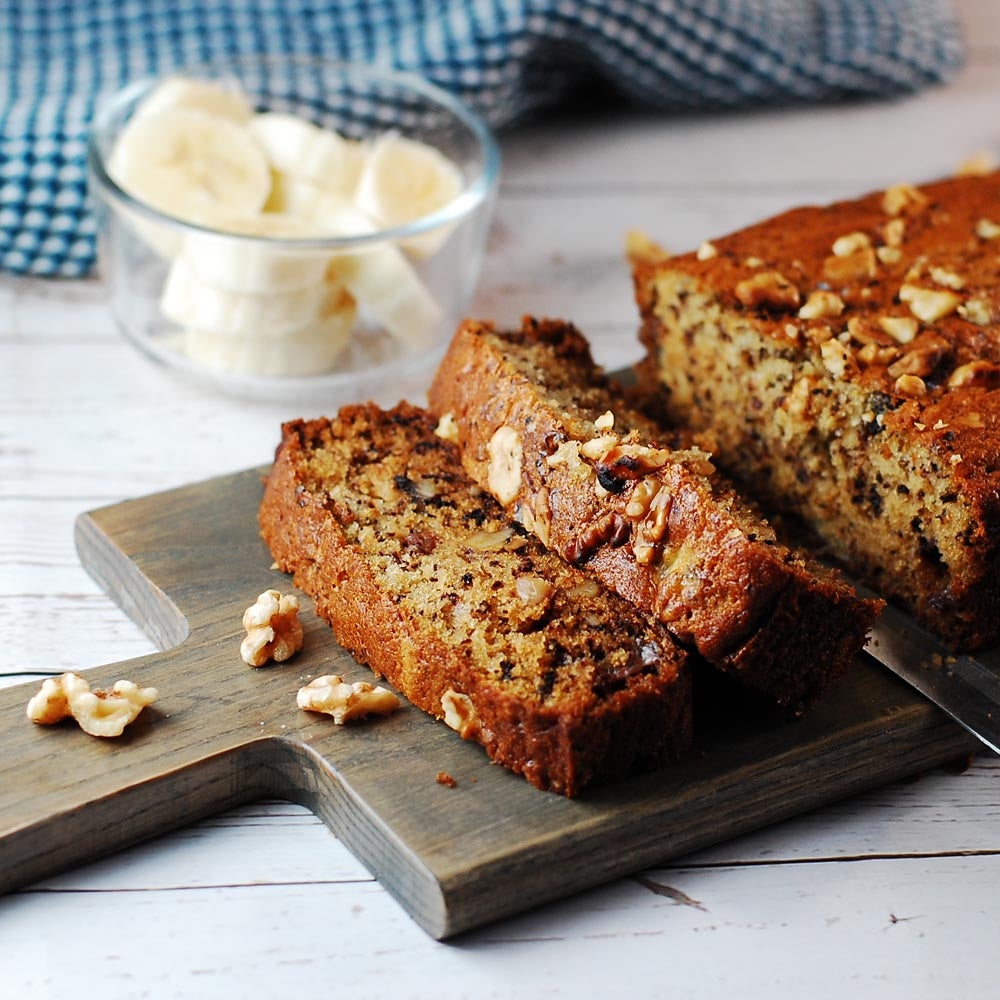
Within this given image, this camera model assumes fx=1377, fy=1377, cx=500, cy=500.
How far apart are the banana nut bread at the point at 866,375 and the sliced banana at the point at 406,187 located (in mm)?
774

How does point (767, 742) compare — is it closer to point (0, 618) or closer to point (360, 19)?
point (0, 618)

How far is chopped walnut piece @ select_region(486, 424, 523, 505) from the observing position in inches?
104

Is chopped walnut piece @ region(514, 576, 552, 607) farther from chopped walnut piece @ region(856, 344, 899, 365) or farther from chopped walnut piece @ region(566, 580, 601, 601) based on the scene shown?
chopped walnut piece @ region(856, 344, 899, 365)

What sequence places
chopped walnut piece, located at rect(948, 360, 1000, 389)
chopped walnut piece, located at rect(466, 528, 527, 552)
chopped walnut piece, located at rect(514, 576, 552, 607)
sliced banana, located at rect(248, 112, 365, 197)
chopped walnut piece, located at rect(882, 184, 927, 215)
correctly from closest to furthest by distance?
chopped walnut piece, located at rect(514, 576, 552, 607) → chopped walnut piece, located at rect(466, 528, 527, 552) → chopped walnut piece, located at rect(948, 360, 1000, 389) → chopped walnut piece, located at rect(882, 184, 927, 215) → sliced banana, located at rect(248, 112, 365, 197)

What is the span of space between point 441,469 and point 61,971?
3.92 feet

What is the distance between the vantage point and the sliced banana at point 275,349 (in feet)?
11.4

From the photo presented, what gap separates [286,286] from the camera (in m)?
3.37

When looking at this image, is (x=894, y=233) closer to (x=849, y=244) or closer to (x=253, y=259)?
(x=849, y=244)

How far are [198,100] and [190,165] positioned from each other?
24 centimetres

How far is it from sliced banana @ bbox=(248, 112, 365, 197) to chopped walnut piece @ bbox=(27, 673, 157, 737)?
1.82 meters

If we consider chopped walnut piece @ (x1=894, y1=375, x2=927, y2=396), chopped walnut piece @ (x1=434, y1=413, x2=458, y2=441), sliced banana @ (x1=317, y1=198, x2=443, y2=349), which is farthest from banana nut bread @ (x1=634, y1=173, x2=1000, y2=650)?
sliced banana @ (x1=317, y1=198, x2=443, y2=349)

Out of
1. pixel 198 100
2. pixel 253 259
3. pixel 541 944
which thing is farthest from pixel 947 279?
pixel 198 100

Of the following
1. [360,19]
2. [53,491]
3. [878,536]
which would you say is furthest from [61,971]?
[360,19]

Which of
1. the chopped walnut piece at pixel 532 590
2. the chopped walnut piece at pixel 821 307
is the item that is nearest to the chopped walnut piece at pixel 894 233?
the chopped walnut piece at pixel 821 307
